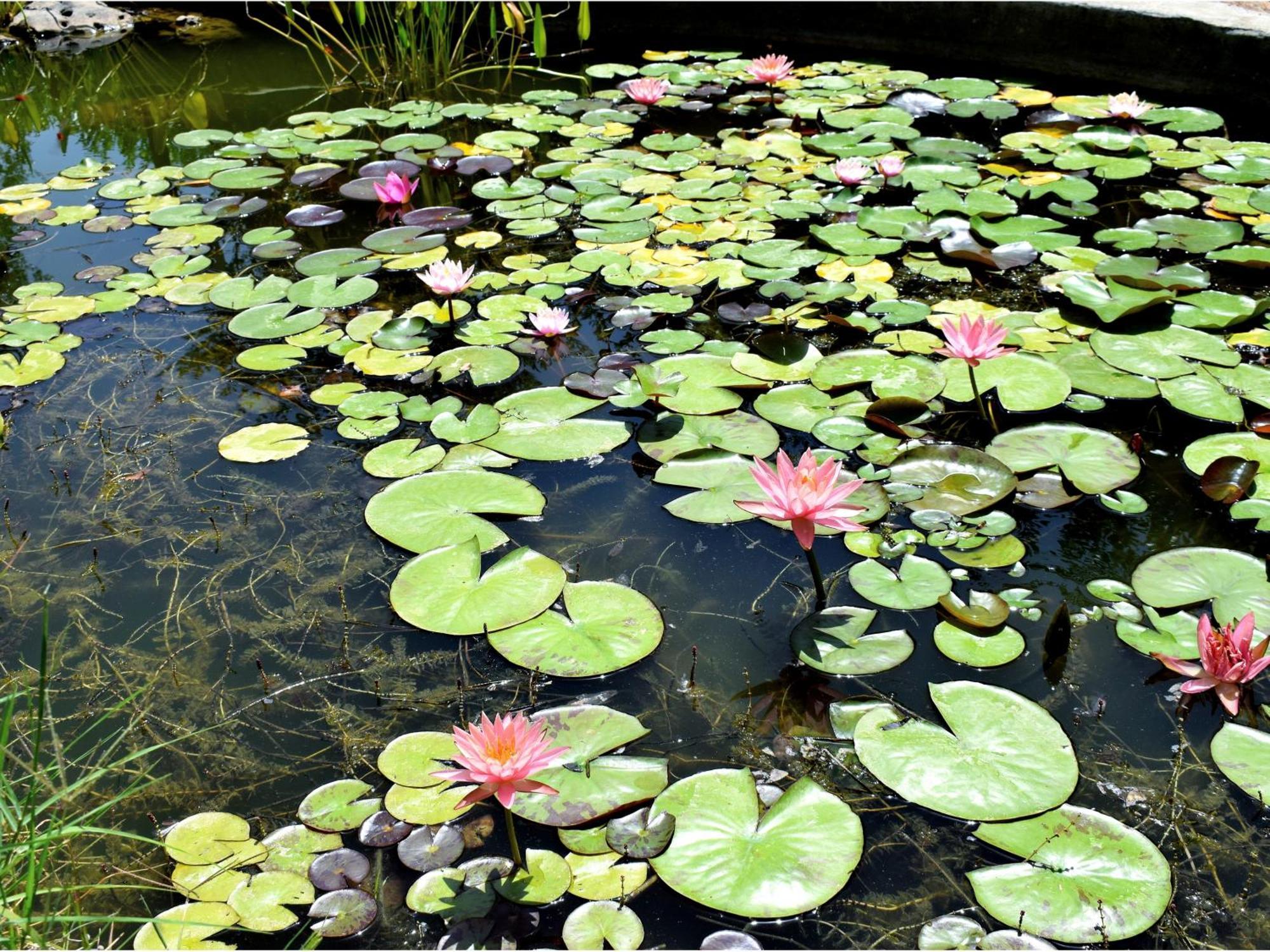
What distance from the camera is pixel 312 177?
4016 millimetres

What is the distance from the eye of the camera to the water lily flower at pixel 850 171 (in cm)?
350

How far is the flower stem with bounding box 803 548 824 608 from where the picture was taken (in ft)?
6.25

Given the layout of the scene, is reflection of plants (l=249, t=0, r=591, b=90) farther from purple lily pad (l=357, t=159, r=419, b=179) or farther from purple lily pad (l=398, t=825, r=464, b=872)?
purple lily pad (l=398, t=825, r=464, b=872)

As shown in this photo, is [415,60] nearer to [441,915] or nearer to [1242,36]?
[1242,36]

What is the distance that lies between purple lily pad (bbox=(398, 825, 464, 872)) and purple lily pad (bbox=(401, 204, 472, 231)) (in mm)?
2507

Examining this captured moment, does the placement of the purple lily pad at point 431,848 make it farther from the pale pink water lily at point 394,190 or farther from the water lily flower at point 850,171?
the water lily flower at point 850,171

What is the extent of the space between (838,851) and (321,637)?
110cm

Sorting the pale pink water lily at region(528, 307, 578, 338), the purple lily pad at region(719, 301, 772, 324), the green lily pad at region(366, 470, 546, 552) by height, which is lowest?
the green lily pad at region(366, 470, 546, 552)

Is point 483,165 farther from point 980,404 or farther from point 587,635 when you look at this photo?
point 587,635

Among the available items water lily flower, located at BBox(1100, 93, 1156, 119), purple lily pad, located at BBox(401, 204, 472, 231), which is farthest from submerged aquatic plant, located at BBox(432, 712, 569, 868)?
water lily flower, located at BBox(1100, 93, 1156, 119)

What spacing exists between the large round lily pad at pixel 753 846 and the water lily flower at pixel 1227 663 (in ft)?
2.28

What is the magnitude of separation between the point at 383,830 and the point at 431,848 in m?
0.09

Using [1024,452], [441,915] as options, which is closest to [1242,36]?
[1024,452]

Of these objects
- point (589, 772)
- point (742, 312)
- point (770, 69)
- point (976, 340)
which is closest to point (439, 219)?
point (742, 312)
